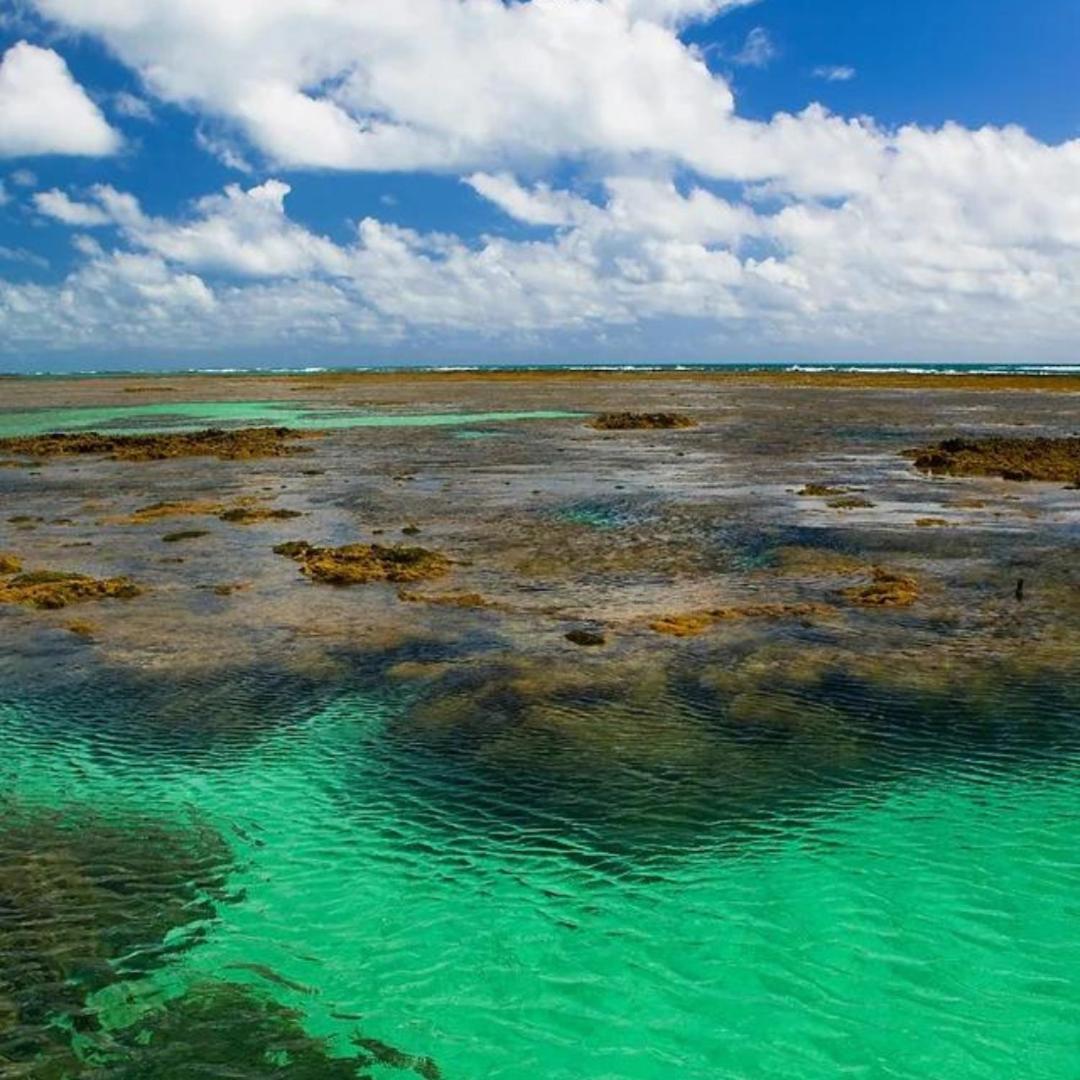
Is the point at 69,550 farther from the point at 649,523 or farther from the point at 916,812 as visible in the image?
the point at 916,812

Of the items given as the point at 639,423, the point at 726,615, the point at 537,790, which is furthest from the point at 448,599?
the point at 639,423

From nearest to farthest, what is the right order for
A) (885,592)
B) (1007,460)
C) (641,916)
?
1. (641,916)
2. (885,592)
3. (1007,460)

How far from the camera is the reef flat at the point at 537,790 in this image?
26.9 feet

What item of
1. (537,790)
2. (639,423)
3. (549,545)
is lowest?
(537,790)

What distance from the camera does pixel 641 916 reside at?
31.4ft

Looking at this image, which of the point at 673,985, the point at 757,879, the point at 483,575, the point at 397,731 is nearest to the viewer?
the point at 673,985

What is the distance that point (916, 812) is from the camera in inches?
448

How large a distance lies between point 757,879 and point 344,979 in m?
4.04

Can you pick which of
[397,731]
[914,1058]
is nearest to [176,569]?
[397,731]

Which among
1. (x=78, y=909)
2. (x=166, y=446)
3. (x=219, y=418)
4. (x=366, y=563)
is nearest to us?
(x=78, y=909)

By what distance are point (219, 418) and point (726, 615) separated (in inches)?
2864

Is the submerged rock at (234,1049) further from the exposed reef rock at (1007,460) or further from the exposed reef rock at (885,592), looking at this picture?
the exposed reef rock at (1007,460)

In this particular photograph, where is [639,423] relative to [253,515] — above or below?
above

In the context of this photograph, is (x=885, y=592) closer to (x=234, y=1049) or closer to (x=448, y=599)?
(x=448, y=599)
